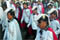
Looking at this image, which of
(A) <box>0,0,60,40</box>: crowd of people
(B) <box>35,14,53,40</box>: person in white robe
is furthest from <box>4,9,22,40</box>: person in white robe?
(B) <box>35,14,53,40</box>: person in white robe

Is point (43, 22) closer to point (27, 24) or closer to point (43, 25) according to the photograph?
point (43, 25)

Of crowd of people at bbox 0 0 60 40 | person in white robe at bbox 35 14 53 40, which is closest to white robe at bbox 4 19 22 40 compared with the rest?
→ crowd of people at bbox 0 0 60 40

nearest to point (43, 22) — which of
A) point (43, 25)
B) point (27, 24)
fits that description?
point (43, 25)

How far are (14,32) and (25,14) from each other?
2.63 m

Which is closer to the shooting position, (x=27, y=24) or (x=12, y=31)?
(x=12, y=31)

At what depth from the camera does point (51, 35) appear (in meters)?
3.58

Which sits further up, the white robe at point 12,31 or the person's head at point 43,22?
the person's head at point 43,22

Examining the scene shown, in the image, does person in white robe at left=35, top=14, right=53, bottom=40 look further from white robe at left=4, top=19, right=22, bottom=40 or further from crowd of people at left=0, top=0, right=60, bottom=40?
white robe at left=4, top=19, right=22, bottom=40

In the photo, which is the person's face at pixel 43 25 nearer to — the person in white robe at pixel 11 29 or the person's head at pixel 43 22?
the person's head at pixel 43 22

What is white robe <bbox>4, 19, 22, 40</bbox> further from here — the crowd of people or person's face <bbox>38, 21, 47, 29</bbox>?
person's face <bbox>38, 21, 47, 29</bbox>

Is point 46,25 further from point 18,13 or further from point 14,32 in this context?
point 18,13

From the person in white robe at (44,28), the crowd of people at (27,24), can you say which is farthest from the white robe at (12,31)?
the person in white robe at (44,28)

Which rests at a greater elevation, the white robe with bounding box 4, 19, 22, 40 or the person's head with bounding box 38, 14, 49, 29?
the person's head with bounding box 38, 14, 49, 29

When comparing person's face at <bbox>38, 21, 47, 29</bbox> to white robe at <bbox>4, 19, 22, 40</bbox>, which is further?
white robe at <bbox>4, 19, 22, 40</bbox>
